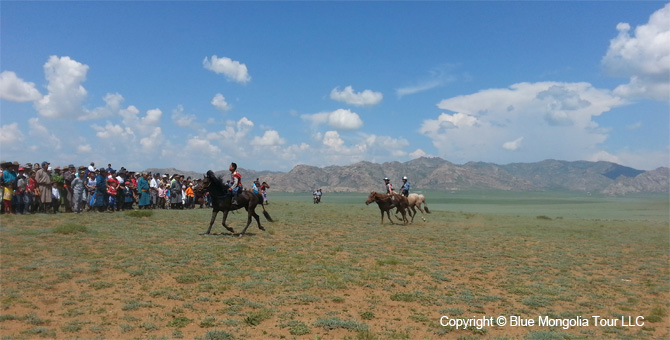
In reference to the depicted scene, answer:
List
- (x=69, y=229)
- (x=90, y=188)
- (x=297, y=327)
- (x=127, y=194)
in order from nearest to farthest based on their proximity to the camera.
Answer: (x=297, y=327) → (x=69, y=229) → (x=90, y=188) → (x=127, y=194)

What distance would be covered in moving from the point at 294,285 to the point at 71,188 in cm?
1862

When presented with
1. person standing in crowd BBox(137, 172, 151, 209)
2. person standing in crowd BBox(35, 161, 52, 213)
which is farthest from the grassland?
person standing in crowd BBox(137, 172, 151, 209)

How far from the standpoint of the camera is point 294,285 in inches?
415

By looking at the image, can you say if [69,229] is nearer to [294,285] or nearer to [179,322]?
[179,322]

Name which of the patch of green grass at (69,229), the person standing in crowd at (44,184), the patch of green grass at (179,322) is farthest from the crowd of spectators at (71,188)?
the patch of green grass at (179,322)

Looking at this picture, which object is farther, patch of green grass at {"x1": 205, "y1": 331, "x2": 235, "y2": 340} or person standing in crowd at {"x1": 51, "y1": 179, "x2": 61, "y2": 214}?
person standing in crowd at {"x1": 51, "y1": 179, "x2": 61, "y2": 214}

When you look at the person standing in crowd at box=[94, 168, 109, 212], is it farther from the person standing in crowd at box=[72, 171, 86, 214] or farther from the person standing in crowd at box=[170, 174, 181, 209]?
the person standing in crowd at box=[170, 174, 181, 209]

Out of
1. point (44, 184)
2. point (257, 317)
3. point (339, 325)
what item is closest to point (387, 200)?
point (339, 325)

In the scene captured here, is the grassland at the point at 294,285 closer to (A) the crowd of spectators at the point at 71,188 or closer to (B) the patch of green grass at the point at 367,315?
(B) the patch of green grass at the point at 367,315

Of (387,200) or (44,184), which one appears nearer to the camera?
(44,184)

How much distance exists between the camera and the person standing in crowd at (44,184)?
20688mm

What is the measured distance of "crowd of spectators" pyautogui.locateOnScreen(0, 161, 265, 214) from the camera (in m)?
20.3

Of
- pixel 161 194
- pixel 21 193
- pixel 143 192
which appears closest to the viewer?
pixel 21 193

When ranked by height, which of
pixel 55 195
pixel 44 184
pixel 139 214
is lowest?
pixel 139 214
